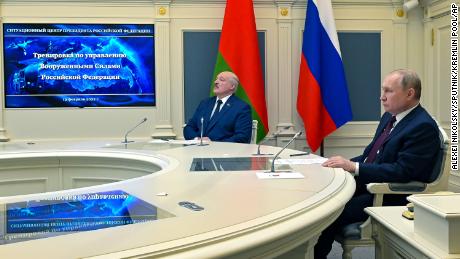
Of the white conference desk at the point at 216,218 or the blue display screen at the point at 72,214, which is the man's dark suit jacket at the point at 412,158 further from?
the blue display screen at the point at 72,214

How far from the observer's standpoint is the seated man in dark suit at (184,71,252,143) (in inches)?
169

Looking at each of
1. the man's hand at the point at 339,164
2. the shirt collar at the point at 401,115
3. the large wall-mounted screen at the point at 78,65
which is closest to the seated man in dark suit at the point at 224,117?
the large wall-mounted screen at the point at 78,65

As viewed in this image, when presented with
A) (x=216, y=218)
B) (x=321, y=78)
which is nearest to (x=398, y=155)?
(x=216, y=218)

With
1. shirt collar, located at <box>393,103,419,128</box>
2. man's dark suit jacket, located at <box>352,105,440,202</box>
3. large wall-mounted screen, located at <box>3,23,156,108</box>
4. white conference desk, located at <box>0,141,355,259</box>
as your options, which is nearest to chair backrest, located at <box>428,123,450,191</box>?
man's dark suit jacket, located at <box>352,105,440,202</box>

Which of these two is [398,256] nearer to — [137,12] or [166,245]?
[166,245]

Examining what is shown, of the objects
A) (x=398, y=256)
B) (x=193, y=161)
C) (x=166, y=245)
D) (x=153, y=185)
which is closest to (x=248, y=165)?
(x=193, y=161)

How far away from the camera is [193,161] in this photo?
8.60 ft

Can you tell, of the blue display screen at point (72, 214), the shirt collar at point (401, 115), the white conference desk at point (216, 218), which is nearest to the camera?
the white conference desk at point (216, 218)

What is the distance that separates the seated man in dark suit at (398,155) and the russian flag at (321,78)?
2.53 meters

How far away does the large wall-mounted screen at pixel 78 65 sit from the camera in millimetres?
5109

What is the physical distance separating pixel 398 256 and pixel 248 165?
930 mm

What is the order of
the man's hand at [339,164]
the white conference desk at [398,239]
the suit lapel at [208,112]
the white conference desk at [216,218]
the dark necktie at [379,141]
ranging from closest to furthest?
the white conference desk at [216,218] < the white conference desk at [398,239] < the man's hand at [339,164] < the dark necktie at [379,141] < the suit lapel at [208,112]

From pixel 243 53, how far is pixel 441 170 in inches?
122

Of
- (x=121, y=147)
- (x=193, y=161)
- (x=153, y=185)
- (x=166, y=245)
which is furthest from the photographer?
(x=121, y=147)
